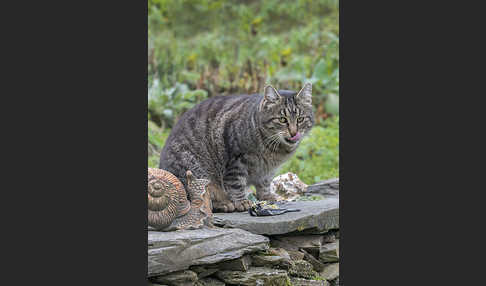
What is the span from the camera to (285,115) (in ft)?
17.4

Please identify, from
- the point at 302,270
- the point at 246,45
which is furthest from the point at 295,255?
the point at 246,45

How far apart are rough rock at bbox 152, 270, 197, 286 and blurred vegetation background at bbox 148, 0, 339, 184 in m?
3.88

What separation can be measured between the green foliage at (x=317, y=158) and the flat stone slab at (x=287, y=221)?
2.16m

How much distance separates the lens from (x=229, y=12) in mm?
11438

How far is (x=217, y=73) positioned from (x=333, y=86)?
84.6 inches

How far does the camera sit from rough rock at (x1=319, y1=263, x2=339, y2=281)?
206 inches

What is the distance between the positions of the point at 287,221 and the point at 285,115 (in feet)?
3.43

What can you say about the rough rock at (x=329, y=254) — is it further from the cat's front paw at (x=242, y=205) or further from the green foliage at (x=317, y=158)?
the green foliage at (x=317, y=158)

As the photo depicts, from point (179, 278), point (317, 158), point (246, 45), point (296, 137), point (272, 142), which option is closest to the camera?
point (179, 278)

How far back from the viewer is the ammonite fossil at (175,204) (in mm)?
4754

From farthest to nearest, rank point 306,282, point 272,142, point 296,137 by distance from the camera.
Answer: point 272,142 < point 296,137 < point 306,282

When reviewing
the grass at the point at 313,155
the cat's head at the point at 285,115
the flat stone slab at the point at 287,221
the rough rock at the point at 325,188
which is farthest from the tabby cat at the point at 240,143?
the grass at the point at 313,155

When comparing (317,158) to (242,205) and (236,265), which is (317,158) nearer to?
(242,205)

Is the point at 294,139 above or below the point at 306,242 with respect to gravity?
above
